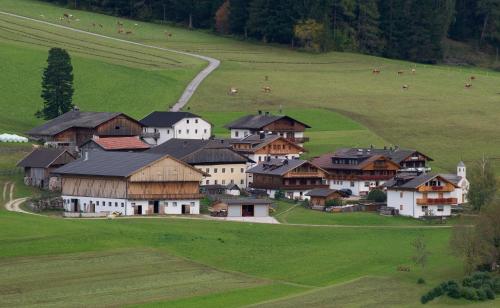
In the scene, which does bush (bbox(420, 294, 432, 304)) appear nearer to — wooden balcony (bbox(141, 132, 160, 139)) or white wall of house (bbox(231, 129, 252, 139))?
wooden balcony (bbox(141, 132, 160, 139))

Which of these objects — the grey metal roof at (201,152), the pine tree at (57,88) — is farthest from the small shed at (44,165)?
the pine tree at (57,88)

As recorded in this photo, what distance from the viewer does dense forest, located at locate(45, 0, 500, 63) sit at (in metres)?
180

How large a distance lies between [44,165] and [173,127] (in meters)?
21.2

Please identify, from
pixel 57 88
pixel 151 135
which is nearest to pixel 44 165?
pixel 151 135

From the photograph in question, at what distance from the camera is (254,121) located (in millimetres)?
130875

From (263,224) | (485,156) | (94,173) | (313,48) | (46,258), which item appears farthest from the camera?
(313,48)

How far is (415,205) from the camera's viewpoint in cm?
10138

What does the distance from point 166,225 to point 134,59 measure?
72.5m

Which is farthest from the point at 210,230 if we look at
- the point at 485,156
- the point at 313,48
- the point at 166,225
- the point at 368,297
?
the point at 313,48

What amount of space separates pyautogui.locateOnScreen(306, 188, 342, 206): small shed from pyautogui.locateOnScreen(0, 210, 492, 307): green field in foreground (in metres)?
9.88

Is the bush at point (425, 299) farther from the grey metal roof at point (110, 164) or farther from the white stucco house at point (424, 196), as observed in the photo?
the grey metal roof at point (110, 164)

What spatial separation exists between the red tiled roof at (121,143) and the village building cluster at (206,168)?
0.13 meters

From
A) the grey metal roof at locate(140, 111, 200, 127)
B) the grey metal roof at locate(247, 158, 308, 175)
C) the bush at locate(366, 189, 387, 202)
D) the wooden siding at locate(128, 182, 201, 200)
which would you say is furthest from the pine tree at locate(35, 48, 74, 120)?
the bush at locate(366, 189, 387, 202)

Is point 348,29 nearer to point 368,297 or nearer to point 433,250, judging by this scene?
point 433,250
